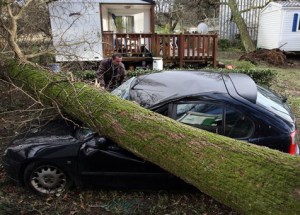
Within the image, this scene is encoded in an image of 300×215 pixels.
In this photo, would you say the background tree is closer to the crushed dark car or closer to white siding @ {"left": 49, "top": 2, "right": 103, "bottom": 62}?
white siding @ {"left": 49, "top": 2, "right": 103, "bottom": 62}

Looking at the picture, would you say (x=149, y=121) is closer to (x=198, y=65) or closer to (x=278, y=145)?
(x=278, y=145)

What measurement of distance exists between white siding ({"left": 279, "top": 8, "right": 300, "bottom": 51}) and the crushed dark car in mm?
15626

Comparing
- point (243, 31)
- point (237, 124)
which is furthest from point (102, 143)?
point (243, 31)

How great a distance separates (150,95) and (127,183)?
3.87 feet

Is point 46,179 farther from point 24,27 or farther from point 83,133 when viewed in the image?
point 24,27

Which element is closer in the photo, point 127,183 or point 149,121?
point 149,121

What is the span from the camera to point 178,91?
3879mm

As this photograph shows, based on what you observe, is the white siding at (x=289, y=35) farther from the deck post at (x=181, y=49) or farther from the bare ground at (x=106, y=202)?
the bare ground at (x=106, y=202)

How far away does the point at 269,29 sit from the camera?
19547mm

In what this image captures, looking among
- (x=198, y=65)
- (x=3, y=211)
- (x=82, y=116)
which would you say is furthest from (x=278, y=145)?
(x=198, y=65)

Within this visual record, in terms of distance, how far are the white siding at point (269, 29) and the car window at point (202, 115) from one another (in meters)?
16.4

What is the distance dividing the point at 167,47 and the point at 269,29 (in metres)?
10.9

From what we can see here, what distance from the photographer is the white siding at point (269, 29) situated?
1813 centimetres

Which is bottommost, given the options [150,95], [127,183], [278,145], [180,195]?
[180,195]
